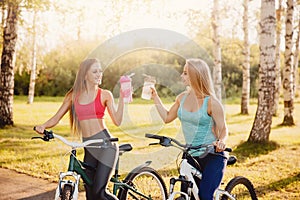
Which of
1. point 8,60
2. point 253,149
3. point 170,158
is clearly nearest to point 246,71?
point 8,60

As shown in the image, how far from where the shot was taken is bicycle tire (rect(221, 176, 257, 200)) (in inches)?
180

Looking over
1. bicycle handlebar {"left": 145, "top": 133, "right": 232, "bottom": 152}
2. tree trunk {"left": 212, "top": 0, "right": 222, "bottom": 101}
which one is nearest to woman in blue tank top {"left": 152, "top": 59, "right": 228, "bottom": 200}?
bicycle handlebar {"left": 145, "top": 133, "right": 232, "bottom": 152}

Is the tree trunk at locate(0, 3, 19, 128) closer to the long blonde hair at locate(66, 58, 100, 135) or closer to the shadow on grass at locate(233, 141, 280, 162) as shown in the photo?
the shadow on grass at locate(233, 141, 280, 162)

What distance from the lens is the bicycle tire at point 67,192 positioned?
3.99m

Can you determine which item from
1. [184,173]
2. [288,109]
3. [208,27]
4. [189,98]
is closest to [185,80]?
[189,98]

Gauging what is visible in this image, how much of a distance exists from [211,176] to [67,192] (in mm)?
1181

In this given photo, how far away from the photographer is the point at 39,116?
821 inches

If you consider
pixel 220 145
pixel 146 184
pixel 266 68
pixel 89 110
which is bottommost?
pixel 146 184

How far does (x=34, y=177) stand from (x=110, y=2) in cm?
755

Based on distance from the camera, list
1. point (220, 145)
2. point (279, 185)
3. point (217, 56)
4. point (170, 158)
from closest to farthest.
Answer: point (220, 145) < point (279, 185) < point (170, 158) < point (217, 56)

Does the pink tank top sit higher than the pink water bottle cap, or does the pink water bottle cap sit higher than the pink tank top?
the pink water bottle cap

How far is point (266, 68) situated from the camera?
11.3 m

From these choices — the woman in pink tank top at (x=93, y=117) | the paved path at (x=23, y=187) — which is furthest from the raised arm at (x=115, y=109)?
the paved path at (x=23, y=187)

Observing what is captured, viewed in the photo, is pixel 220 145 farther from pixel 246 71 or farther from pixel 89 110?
pixel 246 71
